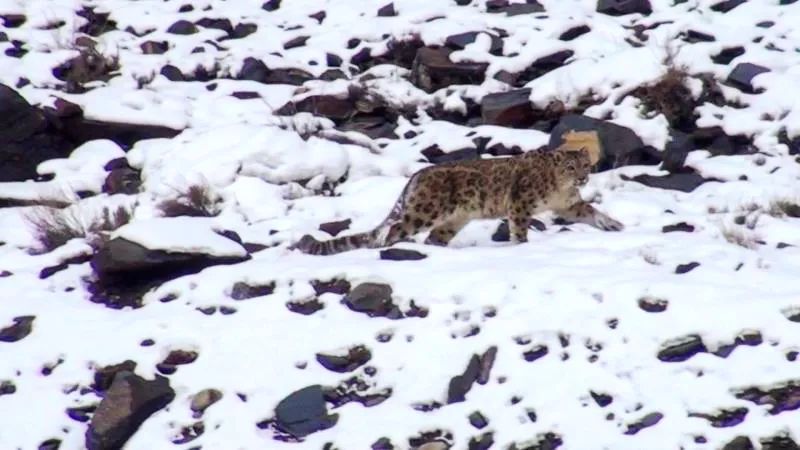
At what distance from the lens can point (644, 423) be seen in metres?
8.71

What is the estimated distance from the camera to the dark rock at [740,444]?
27.7ft

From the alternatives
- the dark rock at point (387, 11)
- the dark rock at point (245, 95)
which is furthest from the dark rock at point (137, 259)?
the dark rock at point (387, 11)

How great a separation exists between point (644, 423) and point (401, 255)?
308cm

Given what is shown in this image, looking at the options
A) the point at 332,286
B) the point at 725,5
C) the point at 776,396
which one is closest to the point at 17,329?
the point at 332,286

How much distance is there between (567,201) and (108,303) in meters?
4.14

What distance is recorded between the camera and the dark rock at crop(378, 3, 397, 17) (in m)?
18.2

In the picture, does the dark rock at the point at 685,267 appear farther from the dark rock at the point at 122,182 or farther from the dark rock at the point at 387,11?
the dark rock at the point at 387,11

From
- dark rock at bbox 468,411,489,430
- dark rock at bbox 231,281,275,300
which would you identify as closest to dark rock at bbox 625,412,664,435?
dark rock at bbox 468,411,489,430

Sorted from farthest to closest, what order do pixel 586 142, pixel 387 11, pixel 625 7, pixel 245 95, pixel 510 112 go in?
pixel 387 11 < pixel 625 7 < pixel 245 95 < pixel 510 112 < pixel 586 142

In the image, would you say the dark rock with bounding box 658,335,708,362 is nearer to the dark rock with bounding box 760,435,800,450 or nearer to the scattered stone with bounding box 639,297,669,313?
the scattered stone with bounding box 639,297,669,313

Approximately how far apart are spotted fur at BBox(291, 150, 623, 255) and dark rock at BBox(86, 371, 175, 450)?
2412 mm

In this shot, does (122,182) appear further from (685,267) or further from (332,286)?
(685,267)

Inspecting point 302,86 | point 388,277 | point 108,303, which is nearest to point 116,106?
point 302,86

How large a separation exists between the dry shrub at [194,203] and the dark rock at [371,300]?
3.22m
